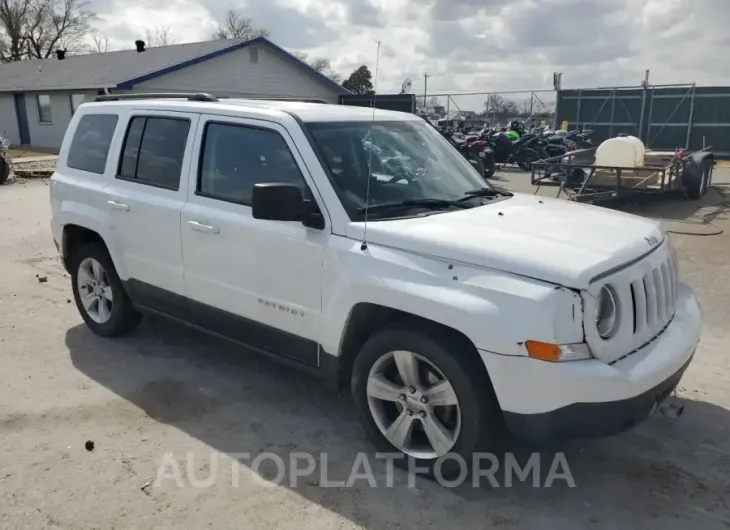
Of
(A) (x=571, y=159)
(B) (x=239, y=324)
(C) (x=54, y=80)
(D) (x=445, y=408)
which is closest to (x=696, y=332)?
(D) (x=445, y=408)

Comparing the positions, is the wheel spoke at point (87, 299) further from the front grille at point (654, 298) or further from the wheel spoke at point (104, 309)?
the front grille at point (654, 298)

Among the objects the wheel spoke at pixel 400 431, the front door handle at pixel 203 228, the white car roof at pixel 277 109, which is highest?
the white car roof at pixel 277 109

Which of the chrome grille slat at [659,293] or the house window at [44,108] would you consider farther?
the house window at [44,108]

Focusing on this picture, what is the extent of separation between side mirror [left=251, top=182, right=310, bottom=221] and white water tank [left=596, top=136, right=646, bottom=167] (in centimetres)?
1095

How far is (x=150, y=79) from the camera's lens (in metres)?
24.8

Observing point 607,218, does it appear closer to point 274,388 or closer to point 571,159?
point 274,388

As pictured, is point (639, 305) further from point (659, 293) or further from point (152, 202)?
point (152, 202)

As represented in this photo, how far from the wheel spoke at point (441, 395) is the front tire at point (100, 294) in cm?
301

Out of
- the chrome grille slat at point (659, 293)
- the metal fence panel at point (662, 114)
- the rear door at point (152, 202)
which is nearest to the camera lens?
the chrome grille slat at point (659, 293)

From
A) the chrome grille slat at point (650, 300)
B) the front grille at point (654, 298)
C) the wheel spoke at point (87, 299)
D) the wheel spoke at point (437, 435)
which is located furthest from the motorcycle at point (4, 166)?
the chrome grille slat at point (650, 300)

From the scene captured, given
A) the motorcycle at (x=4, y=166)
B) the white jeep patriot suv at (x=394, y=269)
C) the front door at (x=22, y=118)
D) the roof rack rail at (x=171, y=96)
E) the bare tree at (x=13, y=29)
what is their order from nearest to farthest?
the white jeep patriot suv at (x=394, y=269) < the roof rack rail at (x=171, y=96) < the motorcycle at (x=4, y=166) < the front door at (x=22, y=118) < the bare tree at (x=13, y=29)

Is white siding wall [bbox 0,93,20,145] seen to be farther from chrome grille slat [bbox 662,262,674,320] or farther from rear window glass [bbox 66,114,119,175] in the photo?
chrome grille slat [bbox 662,262,674,320]

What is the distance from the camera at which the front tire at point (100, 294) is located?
17.3 feet

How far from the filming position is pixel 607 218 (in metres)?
3.90
